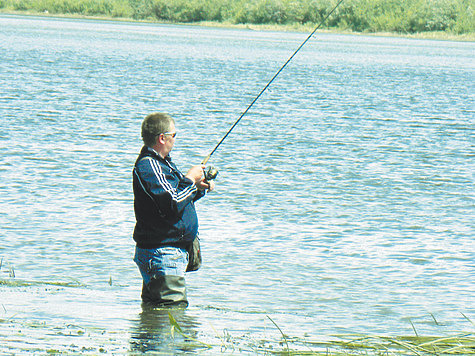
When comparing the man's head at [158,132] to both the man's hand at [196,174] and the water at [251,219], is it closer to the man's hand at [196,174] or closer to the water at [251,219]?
the man's hand at [196,174]

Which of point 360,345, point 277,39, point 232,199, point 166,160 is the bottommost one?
point 277,39

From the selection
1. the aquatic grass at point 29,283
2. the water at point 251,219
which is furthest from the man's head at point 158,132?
the aquatic grass at point 29,283

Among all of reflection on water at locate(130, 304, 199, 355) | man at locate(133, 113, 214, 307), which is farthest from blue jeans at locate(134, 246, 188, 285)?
reflection on water at locate(130, 304, 199, 355)

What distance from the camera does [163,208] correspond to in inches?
200

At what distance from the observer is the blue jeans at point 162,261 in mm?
5254

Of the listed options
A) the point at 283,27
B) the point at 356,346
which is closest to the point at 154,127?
the point at 356,346

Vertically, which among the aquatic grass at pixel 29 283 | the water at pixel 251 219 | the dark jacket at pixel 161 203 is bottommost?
the water at pixel 251 219

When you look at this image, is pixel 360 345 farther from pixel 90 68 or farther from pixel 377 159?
pixel 90 68

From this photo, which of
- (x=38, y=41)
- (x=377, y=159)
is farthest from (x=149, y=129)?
(x=38, y=41)

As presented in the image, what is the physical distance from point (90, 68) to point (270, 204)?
2744 centimetres

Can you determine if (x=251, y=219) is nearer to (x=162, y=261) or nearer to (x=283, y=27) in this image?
(x=162, y=261)

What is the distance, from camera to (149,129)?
512 cm

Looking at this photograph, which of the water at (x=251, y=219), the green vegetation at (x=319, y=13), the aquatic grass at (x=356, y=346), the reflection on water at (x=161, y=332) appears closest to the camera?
the aquatic grass at (x=356, y=346)

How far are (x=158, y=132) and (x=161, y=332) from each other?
4.27 feet
